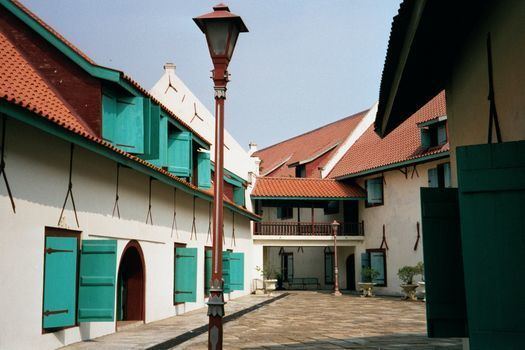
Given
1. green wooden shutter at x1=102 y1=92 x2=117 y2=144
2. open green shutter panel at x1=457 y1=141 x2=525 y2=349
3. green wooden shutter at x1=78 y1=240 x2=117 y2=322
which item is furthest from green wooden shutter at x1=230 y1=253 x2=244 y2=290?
open green shutter panel at x1=457 y1=141 x2=525 y2=349

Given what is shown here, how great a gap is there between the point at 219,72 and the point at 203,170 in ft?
42.7

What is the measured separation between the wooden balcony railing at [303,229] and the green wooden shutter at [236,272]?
32.0 feet

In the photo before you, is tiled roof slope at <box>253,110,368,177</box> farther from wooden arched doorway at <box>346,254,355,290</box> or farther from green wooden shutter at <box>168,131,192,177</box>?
green wooden shutter at <box>168,131,192,177</box>

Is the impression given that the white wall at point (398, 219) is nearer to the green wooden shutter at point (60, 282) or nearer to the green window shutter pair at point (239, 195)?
the green window shutter pair at point (239, 195)

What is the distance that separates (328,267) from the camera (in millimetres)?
37750

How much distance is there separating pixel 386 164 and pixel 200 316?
50.3ft

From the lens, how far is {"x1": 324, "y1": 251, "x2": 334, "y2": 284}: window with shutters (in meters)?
37.4

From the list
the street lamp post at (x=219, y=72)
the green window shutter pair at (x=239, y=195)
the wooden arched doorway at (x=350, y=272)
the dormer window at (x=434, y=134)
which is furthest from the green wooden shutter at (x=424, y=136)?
the street lamp post at (x=219, y=72)

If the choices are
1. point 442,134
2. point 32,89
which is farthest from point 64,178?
point 442,134

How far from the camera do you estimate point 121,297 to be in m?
14.1

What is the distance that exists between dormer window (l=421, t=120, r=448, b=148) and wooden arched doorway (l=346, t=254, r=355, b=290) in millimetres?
9266

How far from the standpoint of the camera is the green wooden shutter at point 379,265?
29781mm

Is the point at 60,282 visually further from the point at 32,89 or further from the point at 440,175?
the point at 440,175

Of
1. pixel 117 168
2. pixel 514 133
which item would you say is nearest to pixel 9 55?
pixel 117 168
